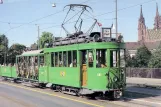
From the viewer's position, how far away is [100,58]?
60.5ft

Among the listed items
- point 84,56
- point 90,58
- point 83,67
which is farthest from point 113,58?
point 83,67

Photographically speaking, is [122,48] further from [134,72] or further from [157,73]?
[134,72]

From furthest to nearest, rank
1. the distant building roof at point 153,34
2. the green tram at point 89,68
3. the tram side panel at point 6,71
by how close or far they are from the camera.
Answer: the distant building roof at point 153,34
the tram side panel at point 6,71
the green tram at point 89,68

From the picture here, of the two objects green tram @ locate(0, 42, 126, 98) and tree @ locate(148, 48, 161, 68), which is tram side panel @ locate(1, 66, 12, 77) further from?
tree @ locate(148, 48, 161, 68)

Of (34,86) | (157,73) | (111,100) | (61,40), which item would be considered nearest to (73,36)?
(61,40)

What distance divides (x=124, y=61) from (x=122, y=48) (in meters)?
0.68

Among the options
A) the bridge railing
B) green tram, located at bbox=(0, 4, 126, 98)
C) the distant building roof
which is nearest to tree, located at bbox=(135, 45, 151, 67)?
the bridge railing

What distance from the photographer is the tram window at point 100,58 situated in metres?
18.4

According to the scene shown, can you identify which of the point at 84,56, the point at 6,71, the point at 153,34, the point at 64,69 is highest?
the point at 153,34

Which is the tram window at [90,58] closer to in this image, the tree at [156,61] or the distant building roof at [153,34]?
the tree at [156,61]

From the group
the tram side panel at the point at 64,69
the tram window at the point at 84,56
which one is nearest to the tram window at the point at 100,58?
the tram window at the point at 84,56

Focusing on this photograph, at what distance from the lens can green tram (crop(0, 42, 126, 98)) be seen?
18.1m

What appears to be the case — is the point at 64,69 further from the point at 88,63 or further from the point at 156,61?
the point at 156,61

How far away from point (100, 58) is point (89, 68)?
82 cm
